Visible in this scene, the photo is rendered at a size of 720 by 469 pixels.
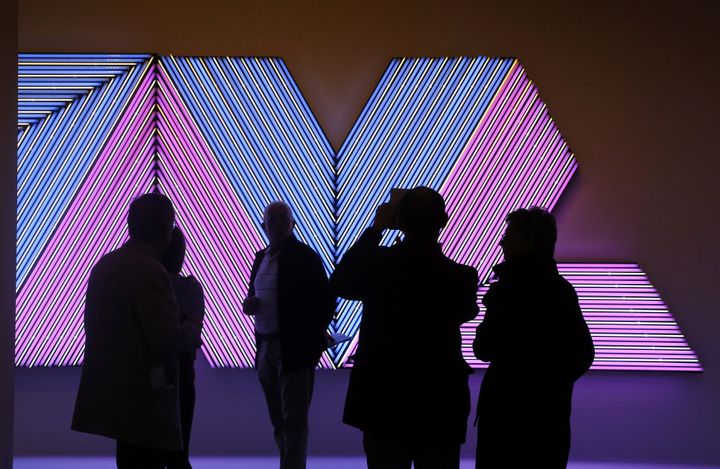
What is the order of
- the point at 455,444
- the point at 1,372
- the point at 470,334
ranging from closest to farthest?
the point at 455,444 → the point at 1,372 → the point at 470,334

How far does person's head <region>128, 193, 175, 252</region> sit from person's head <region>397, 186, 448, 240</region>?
0.75m

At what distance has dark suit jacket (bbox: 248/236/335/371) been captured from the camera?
4.07 metres

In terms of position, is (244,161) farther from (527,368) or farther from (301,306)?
(527,368)

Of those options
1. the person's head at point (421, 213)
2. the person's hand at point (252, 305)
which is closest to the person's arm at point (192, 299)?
the person's hand at point (252, 305)

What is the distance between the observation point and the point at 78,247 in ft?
17.3

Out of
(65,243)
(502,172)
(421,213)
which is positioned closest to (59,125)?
(65,243)

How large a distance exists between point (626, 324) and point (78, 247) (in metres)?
3.40

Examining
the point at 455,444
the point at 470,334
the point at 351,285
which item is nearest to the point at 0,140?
the point at 351,285

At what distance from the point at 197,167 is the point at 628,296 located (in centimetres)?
278

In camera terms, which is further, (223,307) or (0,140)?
(223,307)

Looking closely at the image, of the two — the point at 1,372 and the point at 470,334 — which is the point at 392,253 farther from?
the point at 470,334

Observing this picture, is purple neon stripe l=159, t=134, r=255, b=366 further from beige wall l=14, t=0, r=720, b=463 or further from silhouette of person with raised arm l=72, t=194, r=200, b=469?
silhouette of person with raised arm l=72, t=194, r=200, b=469

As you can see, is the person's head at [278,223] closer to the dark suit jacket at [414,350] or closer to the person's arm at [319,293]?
the person's arm at [319,293]

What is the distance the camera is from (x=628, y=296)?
523 cm
